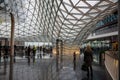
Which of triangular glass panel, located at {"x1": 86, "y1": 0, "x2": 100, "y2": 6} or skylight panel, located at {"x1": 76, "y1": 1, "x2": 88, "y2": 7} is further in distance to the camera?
skylight panel, located at {"x1": 76, "y1": 1, "x2": 88, "y2": 7}

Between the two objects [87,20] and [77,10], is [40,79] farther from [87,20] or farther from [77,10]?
[87,20]

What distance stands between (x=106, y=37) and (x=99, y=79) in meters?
34.8

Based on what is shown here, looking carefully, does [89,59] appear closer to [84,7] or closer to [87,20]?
[84,7]

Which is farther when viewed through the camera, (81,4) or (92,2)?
(81,4)

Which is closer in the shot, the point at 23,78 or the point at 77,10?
the point at 23,78

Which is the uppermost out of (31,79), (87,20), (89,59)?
(87,20)

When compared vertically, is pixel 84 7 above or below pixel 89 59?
above

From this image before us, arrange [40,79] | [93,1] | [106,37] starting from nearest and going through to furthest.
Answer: [40,79] → [93,1] → [106,37]

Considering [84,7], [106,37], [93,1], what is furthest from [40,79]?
[106,37]

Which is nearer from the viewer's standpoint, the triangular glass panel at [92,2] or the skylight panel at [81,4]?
the triangular glass panel at [92,2]

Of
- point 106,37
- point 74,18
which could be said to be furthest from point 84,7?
point 106,37

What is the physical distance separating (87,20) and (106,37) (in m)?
7.99

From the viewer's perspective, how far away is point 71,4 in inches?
1304

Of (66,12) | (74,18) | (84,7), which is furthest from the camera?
(74,18)
